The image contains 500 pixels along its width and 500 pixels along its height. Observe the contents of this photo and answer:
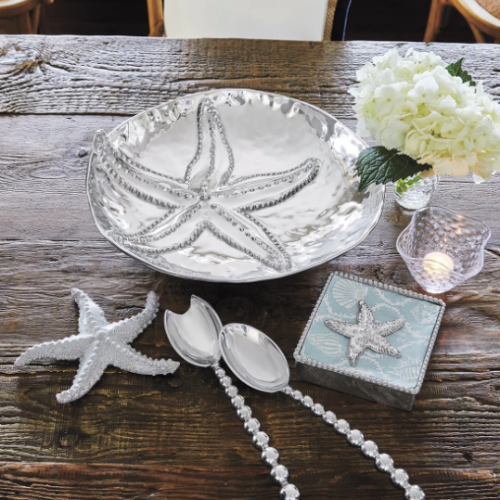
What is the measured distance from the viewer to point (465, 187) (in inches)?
37.9

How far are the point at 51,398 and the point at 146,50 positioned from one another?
2.89 ft

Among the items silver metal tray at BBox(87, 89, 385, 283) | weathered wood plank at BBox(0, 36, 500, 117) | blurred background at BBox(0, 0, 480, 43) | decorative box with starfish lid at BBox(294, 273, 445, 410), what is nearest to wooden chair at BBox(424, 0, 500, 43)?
weathered wood plank at BBox(0, 36, 500, 117)

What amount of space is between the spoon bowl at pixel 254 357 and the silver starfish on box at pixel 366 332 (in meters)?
0.08

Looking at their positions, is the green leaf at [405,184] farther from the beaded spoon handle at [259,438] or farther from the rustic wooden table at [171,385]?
the beaded spoon handle at [259,438]

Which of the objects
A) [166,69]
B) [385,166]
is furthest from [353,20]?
[385,166]

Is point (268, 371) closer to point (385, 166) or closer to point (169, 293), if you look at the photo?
point (169, 293)

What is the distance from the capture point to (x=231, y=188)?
922 mm

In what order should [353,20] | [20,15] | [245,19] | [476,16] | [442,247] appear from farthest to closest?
1. [353,20]
2. [20,15]
3. [476,16]
4. [245,19]
5. [442,247]

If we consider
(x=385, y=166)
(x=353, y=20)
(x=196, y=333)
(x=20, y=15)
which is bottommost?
(x=353, y=20)

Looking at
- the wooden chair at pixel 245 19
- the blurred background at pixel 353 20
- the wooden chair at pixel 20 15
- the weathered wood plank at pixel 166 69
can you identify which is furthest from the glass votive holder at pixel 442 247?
the blurred background at pixel 353 20

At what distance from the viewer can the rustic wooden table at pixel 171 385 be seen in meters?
0.62

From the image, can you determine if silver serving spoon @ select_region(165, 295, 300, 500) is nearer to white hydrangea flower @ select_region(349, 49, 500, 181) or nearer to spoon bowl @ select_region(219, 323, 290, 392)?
spoon bowl @ select_region(219, 323, 290, 392)

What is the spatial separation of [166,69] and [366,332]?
806 mm

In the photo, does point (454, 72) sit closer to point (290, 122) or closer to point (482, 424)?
point (290, 122)
